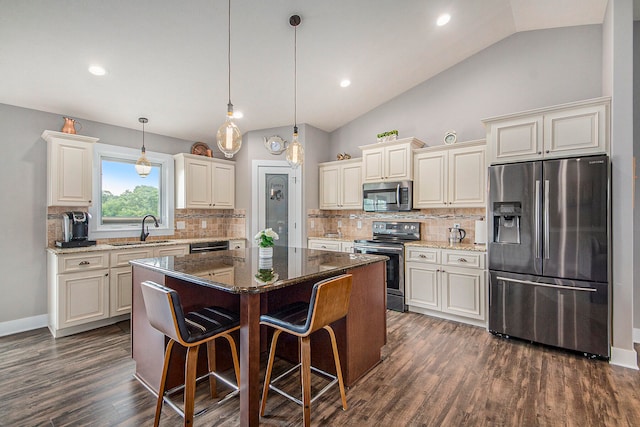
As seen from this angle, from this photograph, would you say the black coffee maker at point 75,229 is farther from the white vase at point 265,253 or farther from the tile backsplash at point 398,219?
the tile backsplash at point 398,219

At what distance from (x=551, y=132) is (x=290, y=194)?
3.49 m

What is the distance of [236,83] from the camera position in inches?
144

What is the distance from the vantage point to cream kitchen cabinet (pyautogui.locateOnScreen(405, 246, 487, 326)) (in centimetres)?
342

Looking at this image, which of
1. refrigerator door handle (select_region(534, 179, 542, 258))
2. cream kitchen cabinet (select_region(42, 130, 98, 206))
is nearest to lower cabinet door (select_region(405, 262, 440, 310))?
refrigerator door handle (select_region(534, 179, 542, 258))

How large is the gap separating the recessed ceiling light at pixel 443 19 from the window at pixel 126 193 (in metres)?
4.12

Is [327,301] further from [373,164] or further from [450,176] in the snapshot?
[373,164]

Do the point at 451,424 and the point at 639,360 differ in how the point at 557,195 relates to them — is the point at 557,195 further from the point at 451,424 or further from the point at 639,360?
the point at 451,424

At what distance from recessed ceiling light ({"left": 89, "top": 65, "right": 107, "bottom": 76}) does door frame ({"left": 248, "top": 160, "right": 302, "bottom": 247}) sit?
2313 mm

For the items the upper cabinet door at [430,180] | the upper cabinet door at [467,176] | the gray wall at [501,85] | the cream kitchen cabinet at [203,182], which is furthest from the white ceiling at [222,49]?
the upper cabinet door at [467,176]

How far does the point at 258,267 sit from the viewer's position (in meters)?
2.16

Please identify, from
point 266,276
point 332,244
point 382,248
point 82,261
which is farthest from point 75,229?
point 382,248

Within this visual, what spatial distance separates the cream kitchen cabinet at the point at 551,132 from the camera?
2729mm

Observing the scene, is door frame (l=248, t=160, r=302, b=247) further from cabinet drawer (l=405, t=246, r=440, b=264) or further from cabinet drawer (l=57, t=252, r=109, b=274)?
cabinet drawer (l=57, t=252, r=109, b=274)

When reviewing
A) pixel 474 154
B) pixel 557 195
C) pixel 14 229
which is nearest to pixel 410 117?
pixel 474 154
